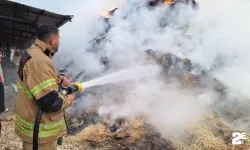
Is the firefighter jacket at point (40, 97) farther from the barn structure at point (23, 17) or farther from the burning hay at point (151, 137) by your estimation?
the barn structure at point (23, 17)

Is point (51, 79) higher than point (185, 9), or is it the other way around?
point (185, 9)

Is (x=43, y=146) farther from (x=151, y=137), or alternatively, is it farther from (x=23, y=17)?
(x=23, y=17)

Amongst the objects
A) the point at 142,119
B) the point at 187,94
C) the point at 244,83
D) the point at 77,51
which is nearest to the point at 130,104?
the point at 142,119

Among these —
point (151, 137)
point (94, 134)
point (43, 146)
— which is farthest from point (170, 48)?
point (43, 146)

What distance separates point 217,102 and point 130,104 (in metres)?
2.53

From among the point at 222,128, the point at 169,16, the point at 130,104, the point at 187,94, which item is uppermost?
the point at 169,16

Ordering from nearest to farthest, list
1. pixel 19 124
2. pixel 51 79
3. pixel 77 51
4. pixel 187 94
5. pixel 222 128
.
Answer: pixel 51 79, pixel 19 124, pixel 222 128, pixel 187 94, pixel 77 51

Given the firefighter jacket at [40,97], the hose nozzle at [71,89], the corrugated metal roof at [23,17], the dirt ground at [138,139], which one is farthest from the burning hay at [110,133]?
the corrugated metal roof at [23,17]

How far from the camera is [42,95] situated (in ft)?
8.27

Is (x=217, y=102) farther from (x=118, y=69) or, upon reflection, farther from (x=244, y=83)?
(x=118, y=69)

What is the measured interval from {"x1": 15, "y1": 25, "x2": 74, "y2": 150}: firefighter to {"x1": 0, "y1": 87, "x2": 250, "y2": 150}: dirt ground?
232cm

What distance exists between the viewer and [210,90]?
25.0 ft

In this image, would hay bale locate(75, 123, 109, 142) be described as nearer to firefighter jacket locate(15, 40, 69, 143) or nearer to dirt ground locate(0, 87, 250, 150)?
dirt ground locate(0, 87, 250, 150)

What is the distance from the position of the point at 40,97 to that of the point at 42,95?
0.03 m
